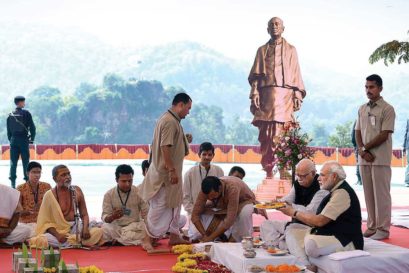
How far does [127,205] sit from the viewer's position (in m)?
6.79

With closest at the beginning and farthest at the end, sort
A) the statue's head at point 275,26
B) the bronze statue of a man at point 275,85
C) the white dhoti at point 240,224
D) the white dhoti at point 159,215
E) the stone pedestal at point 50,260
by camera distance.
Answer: the stone pedestal at point 50,260
the white dhoti at point 159,215
the white dhoti at point 240,224
the statue's head at point 275,26
the bronze statue of a man at point 275,85

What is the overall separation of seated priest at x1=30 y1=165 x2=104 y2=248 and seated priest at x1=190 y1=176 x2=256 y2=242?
1001 mm

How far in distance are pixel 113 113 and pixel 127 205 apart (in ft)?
99.0


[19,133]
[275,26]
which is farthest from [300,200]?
[19,133]

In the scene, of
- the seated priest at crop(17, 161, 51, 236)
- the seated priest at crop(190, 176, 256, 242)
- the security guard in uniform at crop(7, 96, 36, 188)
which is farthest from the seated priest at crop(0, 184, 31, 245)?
the security guard in uniform at crop(7, 96, 36, 188)

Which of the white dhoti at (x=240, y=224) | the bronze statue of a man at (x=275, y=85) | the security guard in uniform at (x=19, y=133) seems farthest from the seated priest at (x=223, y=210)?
the security guard in uniform at (x=19, y=133)

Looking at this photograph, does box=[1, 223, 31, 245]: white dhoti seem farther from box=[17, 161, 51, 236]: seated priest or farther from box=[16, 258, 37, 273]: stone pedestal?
box=[16, 258, 37, 273]: stone pedestal

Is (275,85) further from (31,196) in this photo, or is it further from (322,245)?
(322,245)

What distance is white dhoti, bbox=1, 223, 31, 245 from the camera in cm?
643

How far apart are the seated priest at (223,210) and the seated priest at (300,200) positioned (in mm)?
495

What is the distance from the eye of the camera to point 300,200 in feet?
18.9

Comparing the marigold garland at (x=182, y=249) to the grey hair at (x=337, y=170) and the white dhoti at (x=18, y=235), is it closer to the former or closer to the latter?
the white dhoti at (x=18, y=235)

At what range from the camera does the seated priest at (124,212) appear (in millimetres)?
6605

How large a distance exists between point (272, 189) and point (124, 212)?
4396 mm
